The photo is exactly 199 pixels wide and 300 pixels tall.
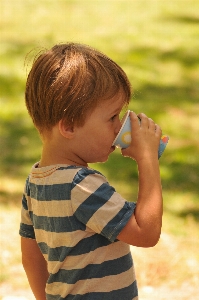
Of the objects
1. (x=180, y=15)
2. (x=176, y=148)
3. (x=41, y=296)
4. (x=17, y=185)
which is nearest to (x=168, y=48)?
(x=180, y=15)

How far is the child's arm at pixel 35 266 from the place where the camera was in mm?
2451

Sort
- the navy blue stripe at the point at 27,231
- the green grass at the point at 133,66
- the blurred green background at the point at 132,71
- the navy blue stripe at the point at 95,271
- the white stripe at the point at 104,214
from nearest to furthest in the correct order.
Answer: the white stripe at the point at 104,214, the navy blue stripe at the point at 95,271, the navy blue stripe at the point at 27,231, the blurred green background at the point at 132,71, the green grass at the point at 133,66

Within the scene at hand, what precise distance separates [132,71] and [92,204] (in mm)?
5513

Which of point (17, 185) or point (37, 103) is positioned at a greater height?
point (37, 103)

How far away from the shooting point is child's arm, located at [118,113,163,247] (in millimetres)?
2025

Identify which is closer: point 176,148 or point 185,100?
point 176,148

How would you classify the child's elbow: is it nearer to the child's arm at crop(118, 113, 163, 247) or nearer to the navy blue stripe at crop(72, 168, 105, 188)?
the child's arm at crop(118, 113, 163, 247)

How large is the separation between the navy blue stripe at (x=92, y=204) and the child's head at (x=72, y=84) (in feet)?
0.84

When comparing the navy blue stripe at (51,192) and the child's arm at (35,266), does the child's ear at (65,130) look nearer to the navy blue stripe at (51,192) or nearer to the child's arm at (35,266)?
the navy blue stripe at (51,192)

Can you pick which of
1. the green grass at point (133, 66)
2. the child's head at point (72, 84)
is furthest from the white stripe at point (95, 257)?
the green grass at point (133, 66)

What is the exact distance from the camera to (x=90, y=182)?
203 cm

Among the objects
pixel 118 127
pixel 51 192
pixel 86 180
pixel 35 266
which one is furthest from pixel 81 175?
pixel 35 266

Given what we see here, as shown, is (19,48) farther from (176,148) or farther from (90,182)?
(90,182)

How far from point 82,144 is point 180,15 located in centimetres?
785
